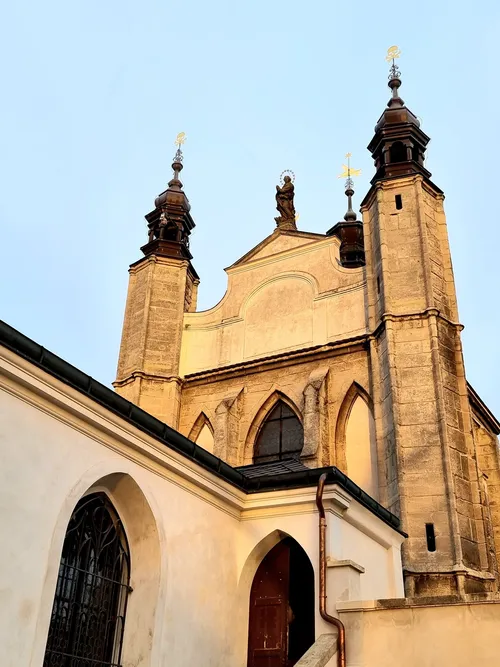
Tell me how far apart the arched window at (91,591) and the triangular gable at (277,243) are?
1260 centimetres

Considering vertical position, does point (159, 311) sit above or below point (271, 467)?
above

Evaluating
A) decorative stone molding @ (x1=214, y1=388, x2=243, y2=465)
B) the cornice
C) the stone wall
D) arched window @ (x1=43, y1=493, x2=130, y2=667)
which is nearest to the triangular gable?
the cornice

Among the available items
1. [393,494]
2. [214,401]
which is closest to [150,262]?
[214,401]

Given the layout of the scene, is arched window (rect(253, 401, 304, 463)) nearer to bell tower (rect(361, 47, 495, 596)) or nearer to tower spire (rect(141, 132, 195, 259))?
bell tower (rect(361, 47, 495, 596))

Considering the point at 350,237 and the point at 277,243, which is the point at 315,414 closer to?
the point at 277,243

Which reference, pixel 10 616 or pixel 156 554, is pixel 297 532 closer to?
pixel 156 554

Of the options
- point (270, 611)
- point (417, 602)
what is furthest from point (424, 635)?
point (270, 611)

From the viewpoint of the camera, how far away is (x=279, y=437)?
18672mm

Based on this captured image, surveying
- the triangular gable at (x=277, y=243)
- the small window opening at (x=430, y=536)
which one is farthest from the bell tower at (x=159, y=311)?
the small window opening at (x=430, y=536)

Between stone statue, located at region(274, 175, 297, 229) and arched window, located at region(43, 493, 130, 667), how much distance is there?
45.9 ft

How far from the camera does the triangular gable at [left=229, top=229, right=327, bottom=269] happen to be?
21422 mm

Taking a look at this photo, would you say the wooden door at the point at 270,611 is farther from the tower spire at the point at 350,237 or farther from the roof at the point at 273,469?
the tower spire at the point at 350,237

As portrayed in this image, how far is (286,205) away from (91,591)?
51.5 feet

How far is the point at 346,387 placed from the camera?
18000mm
